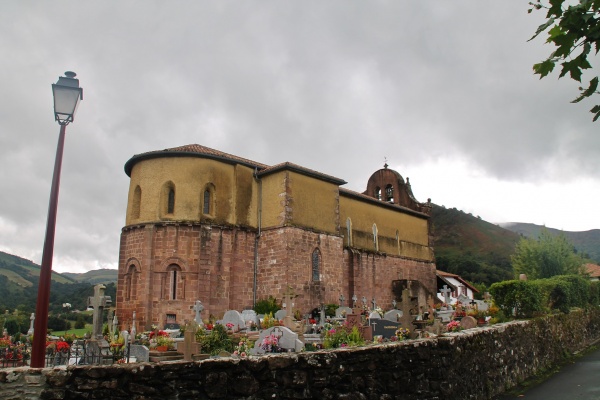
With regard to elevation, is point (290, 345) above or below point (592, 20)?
below

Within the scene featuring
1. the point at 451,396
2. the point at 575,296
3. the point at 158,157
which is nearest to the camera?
the point at 451,396

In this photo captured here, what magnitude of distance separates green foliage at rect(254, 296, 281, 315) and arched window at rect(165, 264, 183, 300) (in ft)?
12.9

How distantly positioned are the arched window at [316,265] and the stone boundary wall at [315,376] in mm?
16511

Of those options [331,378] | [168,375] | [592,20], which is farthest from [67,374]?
[592,20]

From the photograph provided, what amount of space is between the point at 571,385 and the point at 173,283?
18.1 m

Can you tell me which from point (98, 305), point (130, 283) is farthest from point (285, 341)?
point (130, 283)

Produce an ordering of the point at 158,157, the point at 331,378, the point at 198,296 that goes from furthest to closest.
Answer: the point at 158,157
the point at 198,296
the point at 331,378

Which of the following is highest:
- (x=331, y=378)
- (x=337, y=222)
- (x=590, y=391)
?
(x=337, y=222)

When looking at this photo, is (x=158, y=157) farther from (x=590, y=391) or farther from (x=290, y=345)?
(x=590, y=391)

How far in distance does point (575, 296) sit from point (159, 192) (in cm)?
1974

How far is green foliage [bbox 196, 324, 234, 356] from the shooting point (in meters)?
14.7

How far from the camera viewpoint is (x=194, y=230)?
24.8 metres

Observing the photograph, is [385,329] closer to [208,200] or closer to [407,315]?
[407,315]

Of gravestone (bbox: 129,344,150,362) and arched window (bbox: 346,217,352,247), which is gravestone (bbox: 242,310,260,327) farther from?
arched window (bbox: 346,217,352,247)
